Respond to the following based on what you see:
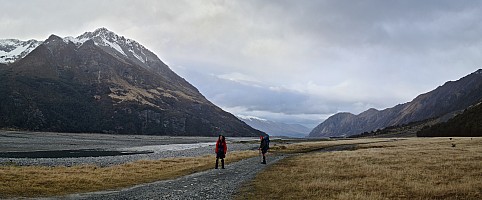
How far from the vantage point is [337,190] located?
21859 millimetres

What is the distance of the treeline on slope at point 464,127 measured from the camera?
137875 millimetres

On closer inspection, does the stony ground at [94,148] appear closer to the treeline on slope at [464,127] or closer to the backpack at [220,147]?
the backpack at [220,147]

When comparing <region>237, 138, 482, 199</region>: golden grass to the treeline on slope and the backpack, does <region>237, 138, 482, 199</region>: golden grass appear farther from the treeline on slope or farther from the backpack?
the treeline on slope

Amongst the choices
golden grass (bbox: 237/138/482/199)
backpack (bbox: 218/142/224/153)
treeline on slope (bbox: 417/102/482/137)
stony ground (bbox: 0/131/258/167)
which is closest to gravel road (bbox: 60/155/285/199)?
golden grass (bbox: 237/138/482/199)

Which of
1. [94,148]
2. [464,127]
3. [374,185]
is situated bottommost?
[94,148]

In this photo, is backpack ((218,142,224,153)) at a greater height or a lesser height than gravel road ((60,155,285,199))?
greater

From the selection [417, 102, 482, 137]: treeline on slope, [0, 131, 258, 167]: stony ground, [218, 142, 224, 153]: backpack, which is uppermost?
[417, 102, 482, 137]: treeline on slope

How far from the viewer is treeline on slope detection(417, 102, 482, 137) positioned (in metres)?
138

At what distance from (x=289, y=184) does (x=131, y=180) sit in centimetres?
1257

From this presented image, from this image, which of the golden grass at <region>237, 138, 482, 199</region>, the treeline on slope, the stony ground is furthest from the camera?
the treeline on slope

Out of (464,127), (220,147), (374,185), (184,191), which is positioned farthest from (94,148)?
(464,127)

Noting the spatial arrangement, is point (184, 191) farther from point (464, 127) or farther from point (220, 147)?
point (464, 127)

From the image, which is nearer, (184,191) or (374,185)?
(184,191)

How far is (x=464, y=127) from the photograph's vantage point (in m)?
145
